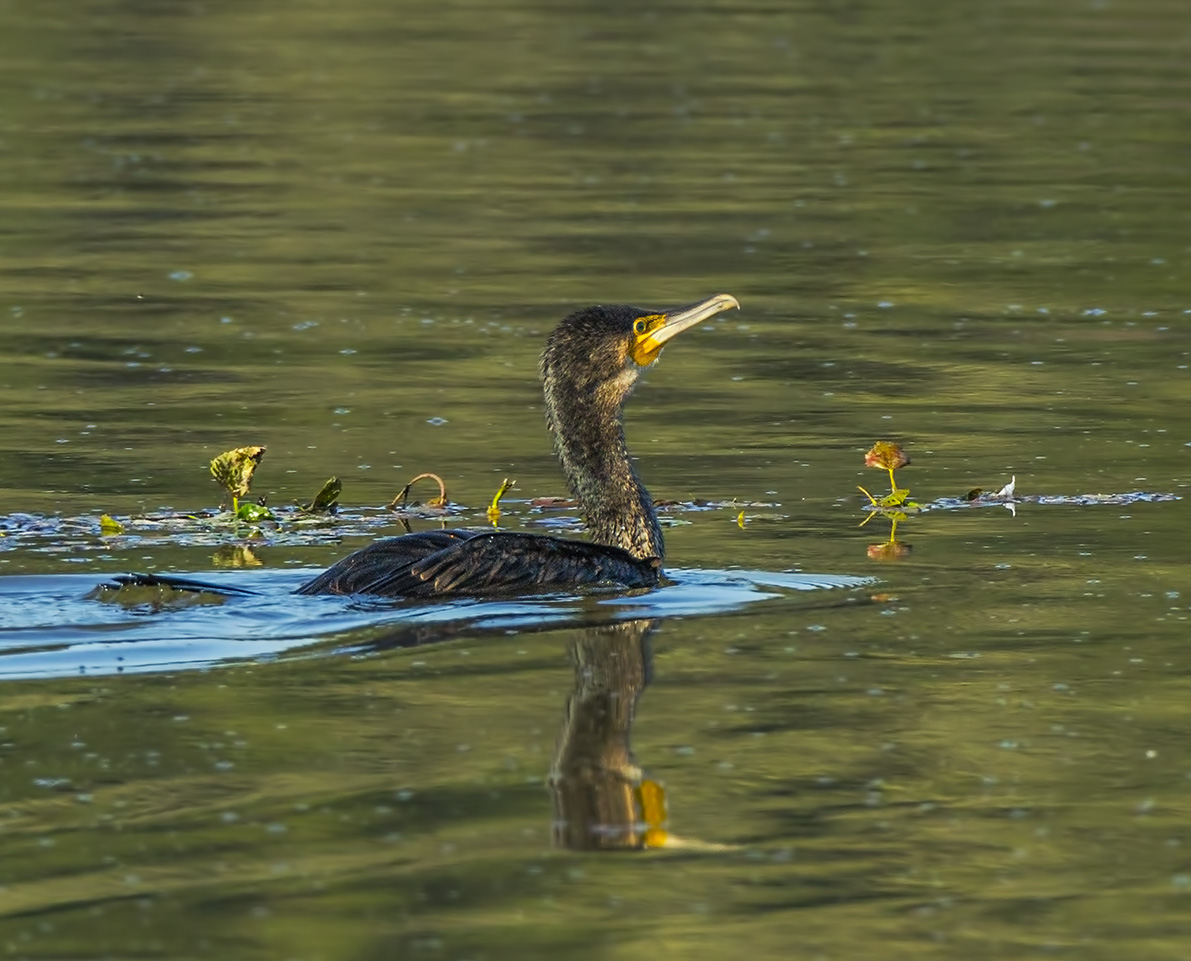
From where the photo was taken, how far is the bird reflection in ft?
23.4

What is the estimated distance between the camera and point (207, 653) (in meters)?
8.85

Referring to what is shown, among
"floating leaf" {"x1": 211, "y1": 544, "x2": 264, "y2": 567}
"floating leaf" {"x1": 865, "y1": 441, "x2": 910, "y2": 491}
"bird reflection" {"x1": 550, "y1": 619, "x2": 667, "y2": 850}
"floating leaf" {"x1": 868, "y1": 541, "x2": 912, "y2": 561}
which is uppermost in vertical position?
"floating leaf" {"x1": 865, "y1": 441, "x2": 910, "y2": 491}

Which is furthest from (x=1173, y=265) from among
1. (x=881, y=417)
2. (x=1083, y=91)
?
(x=1083, y=91)

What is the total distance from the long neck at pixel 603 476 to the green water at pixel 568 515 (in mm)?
295

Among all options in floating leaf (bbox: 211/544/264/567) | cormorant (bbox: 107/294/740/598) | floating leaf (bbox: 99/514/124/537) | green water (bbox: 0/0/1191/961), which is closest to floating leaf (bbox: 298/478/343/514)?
green water (bbox: 0/0/1191/961)

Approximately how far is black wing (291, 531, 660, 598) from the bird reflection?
51cm

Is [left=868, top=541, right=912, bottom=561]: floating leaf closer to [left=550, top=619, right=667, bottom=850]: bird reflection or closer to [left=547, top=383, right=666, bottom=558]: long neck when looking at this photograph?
[left=547, top=383, right=666, bottom=558]: long neck

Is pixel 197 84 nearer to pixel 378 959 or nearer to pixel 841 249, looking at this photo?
pixel 841 249

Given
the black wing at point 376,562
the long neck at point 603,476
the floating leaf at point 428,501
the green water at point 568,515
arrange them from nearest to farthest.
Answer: the green water at point 568,515, the black wing at point 376,562, the long neck at point 603,476, the floating leaf at point 428,501

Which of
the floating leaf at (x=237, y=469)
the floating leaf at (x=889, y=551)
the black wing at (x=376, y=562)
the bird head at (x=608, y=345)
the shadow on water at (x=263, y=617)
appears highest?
the bird head at (x=608, y=345)

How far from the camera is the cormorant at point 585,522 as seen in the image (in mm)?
9617

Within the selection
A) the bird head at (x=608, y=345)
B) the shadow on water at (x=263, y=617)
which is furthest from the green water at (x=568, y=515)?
the bird head at (x=608, y=345)

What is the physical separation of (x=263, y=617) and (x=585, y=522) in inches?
66.1

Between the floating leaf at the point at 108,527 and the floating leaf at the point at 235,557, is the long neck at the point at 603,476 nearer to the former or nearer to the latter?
the floating leaf at the point at 235,557
